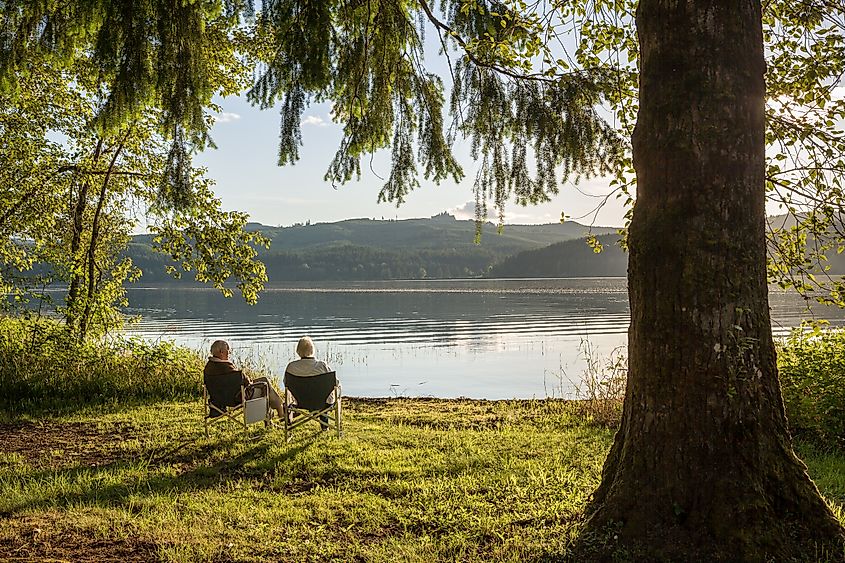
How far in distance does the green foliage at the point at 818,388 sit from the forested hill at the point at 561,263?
111717mm

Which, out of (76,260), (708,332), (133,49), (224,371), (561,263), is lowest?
(224,371)

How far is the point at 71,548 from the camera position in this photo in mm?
3688

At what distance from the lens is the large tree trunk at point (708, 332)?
10.4ft

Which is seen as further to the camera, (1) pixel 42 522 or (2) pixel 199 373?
(2) pixel 199 373

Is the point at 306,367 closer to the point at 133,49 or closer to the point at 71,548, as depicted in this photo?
the point at 71,548

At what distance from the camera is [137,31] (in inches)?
169

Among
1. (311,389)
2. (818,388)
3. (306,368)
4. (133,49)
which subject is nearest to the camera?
(133,49)

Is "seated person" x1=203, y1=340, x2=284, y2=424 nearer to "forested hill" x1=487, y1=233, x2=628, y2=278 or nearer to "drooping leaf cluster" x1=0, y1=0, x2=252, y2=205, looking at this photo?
"drooping leaf cluster" x1=0, y1=0, x2=252, y2=205

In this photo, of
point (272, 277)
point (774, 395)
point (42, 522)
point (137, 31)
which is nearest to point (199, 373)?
point (42, 522)

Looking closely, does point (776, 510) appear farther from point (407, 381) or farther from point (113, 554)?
point (407, 381)

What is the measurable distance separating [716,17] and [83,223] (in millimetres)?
12605

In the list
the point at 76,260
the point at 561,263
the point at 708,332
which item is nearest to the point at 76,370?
the point at 76,260

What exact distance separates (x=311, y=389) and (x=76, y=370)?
4.99m

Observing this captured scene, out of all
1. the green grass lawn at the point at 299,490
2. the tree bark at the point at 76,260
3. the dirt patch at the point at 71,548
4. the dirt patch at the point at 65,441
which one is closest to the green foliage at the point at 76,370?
the tree bark at the point at 76,260
